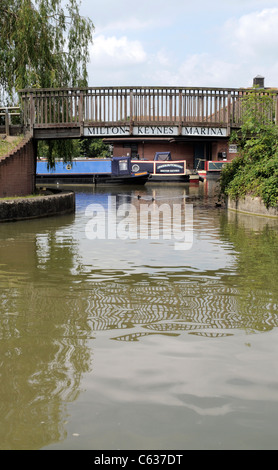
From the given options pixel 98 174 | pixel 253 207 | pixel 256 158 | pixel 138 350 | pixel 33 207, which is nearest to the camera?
pixel 138 350

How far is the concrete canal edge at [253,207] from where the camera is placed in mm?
15266

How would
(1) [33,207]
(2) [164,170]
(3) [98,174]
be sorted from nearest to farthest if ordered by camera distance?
(1) [33,207], (3) [98,174], (2) [164,170]

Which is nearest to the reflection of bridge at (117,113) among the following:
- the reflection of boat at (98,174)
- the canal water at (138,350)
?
the canal water at (138,350)

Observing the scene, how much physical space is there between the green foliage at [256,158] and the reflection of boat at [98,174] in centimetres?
2199

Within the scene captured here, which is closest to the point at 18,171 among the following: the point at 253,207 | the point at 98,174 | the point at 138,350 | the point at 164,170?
the point at 253,207

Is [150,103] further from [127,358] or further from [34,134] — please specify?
[127,358]

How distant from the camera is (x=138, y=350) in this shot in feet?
14.3

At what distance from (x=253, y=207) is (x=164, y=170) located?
93.6 ft

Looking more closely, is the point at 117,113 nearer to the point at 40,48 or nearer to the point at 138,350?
the point at 40,48

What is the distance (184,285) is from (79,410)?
141 inches

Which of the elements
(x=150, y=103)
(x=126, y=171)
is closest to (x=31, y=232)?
(x=150, y=103)

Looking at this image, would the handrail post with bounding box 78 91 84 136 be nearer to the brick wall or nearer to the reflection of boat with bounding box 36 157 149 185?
the brick wall

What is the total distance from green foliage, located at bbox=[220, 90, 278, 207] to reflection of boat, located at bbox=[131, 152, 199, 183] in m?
24.4

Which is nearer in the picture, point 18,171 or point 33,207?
point 33,207
